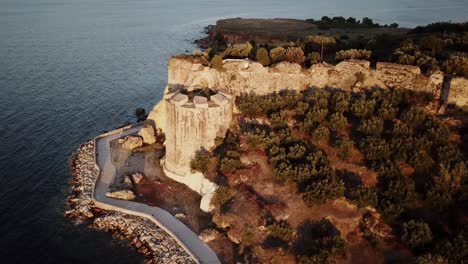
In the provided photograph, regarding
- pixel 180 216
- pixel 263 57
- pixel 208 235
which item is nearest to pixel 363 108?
pixel 263 57

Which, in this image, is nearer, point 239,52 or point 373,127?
point 373,127

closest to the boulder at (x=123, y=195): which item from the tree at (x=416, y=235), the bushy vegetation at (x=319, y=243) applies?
the bushy vegetation at (x=319, y=243)

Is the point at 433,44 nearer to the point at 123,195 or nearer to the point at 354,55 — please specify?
the point at 354,55

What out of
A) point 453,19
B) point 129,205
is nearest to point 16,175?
point 129,205

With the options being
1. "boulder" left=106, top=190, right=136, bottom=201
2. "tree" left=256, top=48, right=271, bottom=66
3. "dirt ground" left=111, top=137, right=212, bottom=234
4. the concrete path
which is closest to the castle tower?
"dirt ground" left=111, top=137, right=212, bottom=234

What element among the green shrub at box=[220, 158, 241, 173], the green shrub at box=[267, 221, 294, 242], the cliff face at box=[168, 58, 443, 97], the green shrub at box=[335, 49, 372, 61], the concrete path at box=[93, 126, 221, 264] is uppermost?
the green shrub at box=[335, 49, 372, 61]

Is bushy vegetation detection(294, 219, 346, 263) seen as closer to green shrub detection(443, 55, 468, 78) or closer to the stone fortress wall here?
the stone fortress wall
